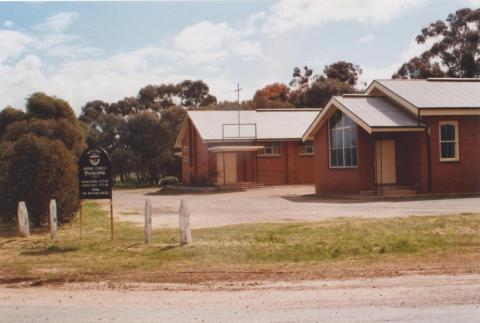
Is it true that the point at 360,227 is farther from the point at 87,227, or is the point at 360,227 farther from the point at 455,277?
the point at 87,227

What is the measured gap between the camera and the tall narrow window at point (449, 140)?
25.9 m

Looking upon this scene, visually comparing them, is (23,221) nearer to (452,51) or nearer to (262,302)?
(262,302)

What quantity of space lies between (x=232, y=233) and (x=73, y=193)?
6422 millimetres

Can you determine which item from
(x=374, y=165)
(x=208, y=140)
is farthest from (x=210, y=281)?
(x=208, y=140)

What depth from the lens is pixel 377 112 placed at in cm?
2648

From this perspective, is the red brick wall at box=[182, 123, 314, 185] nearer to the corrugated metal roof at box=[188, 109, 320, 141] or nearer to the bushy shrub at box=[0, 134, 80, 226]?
the corrugated metal roof at box=[188, 109, 320, 141]

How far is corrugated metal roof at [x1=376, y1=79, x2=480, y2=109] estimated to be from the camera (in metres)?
26.0

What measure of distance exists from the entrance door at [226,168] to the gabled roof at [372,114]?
1088 centimetres

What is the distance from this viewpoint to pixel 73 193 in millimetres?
18422

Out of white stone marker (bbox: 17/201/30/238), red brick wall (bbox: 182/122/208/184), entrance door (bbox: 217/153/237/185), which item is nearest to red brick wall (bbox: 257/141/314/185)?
entrance door (bbox: 217/153/237/185)

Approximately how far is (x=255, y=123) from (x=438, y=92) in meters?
16.0

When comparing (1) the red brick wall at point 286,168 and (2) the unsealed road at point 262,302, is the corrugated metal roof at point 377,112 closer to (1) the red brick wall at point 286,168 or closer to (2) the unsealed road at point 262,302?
(1) the red brick wall at point 286,168

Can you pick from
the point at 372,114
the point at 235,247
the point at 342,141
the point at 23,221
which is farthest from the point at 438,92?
the point at 23,221

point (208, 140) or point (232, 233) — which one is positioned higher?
point (208, 140)
